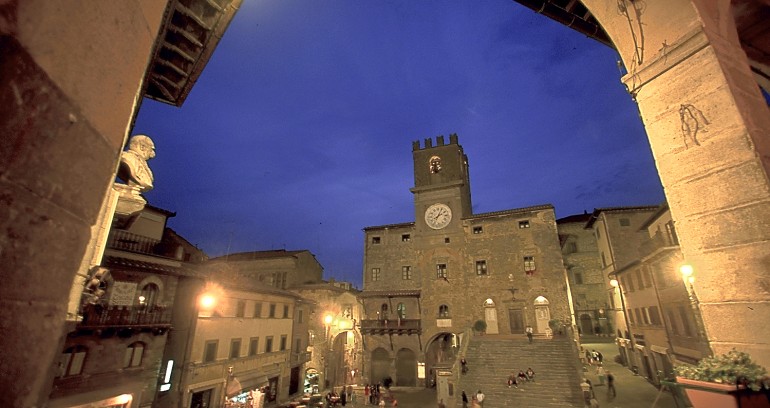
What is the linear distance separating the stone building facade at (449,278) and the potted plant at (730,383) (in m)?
26.4

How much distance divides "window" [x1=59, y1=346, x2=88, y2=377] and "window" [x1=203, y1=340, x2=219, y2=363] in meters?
6.47

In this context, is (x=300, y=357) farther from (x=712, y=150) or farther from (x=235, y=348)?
(x=712, y=150)

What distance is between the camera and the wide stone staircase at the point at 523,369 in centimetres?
1805

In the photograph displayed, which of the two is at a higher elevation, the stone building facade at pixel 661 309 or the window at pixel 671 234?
the window at pixel 671 234

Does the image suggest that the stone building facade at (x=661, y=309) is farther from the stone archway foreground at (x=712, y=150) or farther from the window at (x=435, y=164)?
the window at (x=435, y=164)

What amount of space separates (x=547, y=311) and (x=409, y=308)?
1213 centimetres

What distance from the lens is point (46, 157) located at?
4.03ft

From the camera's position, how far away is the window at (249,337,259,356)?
79.6 feet

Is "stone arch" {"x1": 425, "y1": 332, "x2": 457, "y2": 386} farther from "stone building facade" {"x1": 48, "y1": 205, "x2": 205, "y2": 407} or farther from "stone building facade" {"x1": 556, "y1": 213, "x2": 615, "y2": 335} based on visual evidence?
"stone building facade" {"x1": 48, "y1": 205, "x2": 205, "y2": 407}

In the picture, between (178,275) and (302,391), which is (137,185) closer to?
(178,275)

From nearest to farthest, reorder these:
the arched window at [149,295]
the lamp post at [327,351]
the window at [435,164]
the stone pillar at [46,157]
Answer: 1. the stone pillar at [46,157]
2. the arched window at [149,295]
3. the lamp post at [327,351]
4. the window at [435,164]

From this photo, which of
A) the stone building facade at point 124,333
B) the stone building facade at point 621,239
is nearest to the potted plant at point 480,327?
the stone building facade at point 621,239

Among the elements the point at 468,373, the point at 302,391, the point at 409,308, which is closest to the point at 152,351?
the point at 302,391

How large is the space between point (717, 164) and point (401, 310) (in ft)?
103
